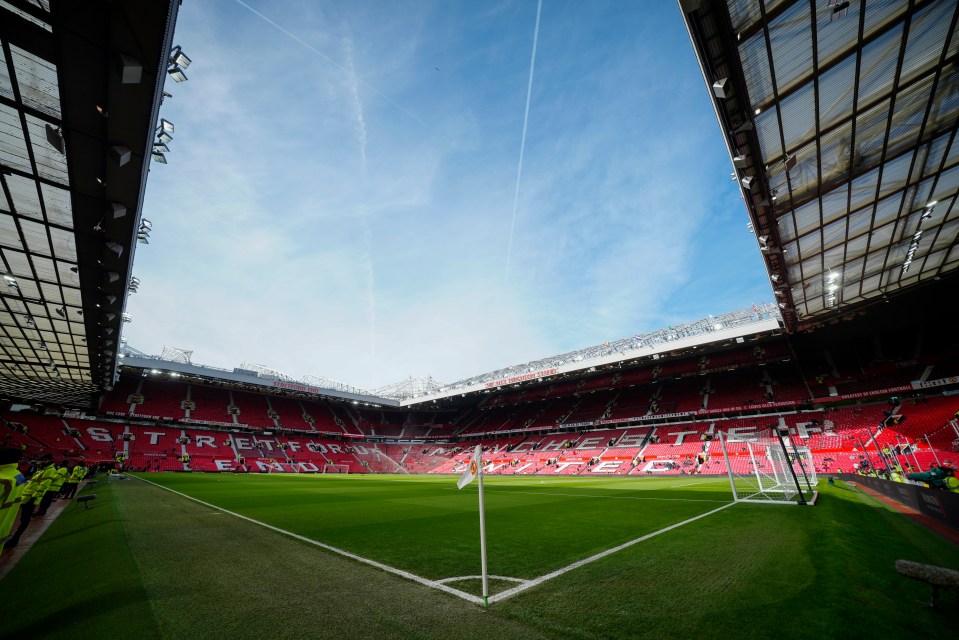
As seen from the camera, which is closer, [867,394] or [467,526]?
[467,526]

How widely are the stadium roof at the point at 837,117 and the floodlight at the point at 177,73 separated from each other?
31.1 feet

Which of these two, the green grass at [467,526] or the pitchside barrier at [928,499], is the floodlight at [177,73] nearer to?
the green grass at [467,526]

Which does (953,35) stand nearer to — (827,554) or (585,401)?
(827,554)

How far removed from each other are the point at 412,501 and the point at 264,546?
763 centimetres

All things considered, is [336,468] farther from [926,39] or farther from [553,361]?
[926,39]

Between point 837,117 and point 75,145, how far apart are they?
16.6 m

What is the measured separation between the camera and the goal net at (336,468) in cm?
4133

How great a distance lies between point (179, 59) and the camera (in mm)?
7035

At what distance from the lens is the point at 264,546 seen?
19.6ft

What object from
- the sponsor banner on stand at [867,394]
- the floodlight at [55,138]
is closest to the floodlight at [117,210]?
the floodlight at [55,138]

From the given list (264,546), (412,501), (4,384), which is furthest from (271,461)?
(264,546)

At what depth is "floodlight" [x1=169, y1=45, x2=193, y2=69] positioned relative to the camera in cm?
666

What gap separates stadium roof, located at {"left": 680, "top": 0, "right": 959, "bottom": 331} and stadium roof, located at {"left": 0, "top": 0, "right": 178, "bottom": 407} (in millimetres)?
9323

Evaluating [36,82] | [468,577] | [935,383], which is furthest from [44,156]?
[935,383]
